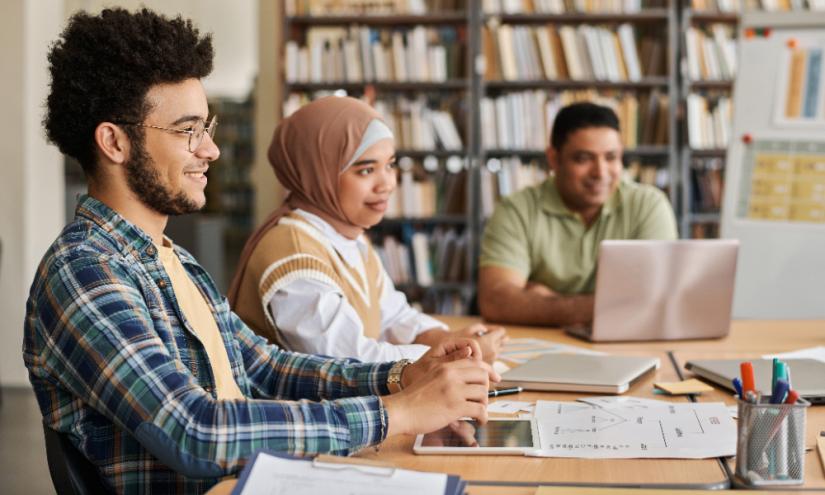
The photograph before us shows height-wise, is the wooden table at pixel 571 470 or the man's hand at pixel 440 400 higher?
the man's hand at pixel 440 400

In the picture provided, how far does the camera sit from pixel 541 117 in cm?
480

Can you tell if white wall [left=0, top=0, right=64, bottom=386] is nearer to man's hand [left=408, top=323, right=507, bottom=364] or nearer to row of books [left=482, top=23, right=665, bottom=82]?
row of books [left=482, top=23, right=665, bottom=82]

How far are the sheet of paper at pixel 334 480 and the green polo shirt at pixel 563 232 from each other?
1633 millimetres

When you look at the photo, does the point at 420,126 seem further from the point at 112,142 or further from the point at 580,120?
the point at 112,142

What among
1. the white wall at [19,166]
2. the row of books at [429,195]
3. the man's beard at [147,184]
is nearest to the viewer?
the man's beard at [147,184]

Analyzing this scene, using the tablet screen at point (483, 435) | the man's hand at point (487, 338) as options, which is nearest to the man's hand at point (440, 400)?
the tablet screen at point (483, 435)

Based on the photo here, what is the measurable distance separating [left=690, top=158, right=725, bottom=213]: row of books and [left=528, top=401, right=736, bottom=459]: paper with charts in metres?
3.60

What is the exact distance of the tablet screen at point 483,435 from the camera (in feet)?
4.28

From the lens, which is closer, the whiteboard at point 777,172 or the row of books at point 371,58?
the whiteboard at point 777,172

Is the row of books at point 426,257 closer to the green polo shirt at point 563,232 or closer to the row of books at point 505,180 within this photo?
the row of books at point 505,180

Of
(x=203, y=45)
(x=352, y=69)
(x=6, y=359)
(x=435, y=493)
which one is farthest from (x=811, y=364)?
(x=6, y=359)

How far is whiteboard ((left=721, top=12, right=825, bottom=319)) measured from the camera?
3.08 m

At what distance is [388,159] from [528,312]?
1.90ft

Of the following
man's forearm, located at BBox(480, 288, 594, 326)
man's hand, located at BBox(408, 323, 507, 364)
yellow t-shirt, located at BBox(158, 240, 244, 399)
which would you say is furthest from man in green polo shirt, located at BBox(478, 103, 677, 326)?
yellow t-shirt, located at BBox(158, 240, 244, 399)
